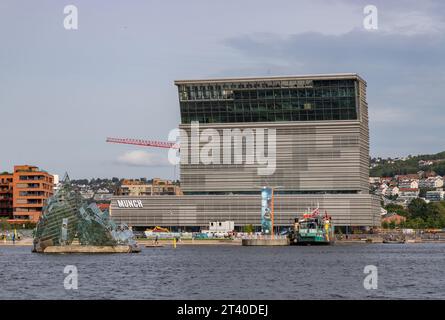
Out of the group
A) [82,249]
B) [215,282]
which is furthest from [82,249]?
[215,282]

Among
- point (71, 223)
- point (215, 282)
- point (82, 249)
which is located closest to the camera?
point (215, 282)

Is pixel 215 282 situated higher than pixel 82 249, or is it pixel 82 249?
pixel 82 249

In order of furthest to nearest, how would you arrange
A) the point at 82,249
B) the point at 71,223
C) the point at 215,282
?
1. the point at 82,249
2. the point at 71,223
3. the point at 215,282

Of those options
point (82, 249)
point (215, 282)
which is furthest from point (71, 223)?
point (215, 282)

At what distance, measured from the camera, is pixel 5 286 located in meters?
80.6

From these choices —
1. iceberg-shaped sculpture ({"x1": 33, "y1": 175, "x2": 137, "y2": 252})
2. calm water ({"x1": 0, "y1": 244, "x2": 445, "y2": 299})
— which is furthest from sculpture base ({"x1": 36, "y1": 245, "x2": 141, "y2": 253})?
calm water ({"x1": 0, "y1": 244, "x2": 445, "y2": 299})

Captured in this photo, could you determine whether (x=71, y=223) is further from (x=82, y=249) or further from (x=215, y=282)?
(x=215, y=282)

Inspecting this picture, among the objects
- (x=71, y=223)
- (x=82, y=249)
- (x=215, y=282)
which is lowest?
(x=215, y=282)

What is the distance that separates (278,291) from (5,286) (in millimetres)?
23528

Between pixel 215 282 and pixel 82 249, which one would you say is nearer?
pixel 215 282

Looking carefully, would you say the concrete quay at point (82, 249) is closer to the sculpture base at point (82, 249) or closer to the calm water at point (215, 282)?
the sculpture base at point (82, 249)
